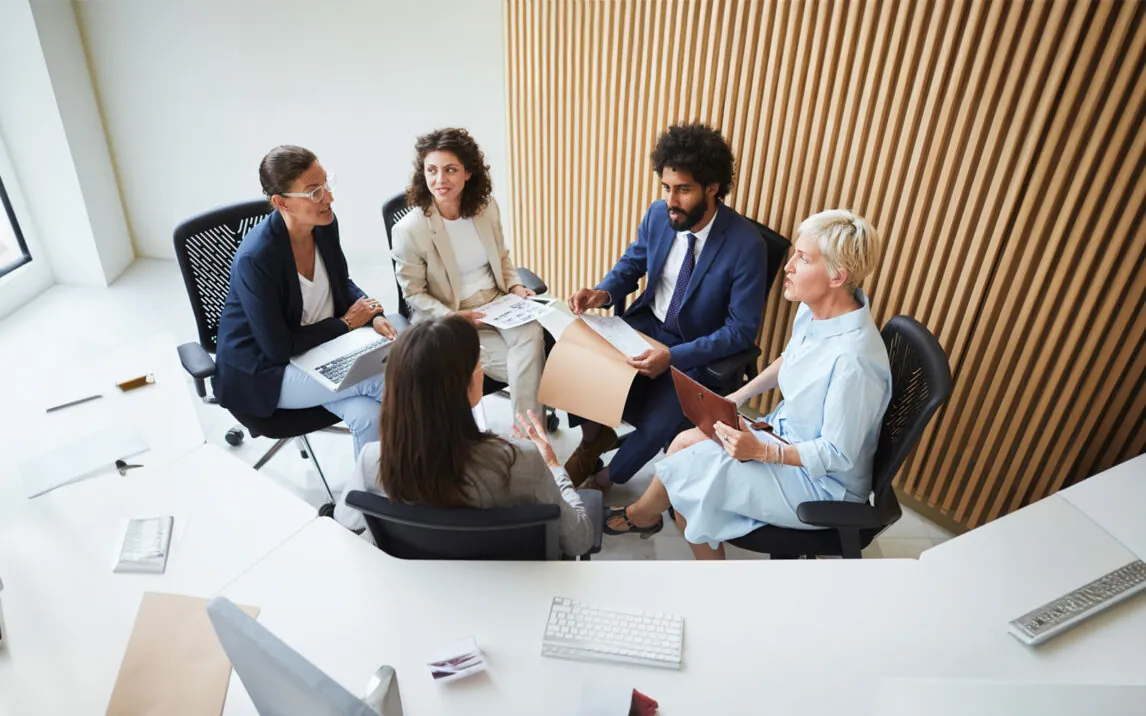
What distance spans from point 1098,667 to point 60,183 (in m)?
5.54

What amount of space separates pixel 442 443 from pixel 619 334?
1.57m

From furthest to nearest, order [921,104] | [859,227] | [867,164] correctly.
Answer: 1. [867,164]
2. [921,104]
3. [859,227]

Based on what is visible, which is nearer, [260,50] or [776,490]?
Result: [776,490]

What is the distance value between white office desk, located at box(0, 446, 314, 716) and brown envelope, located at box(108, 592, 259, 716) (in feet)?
0.11

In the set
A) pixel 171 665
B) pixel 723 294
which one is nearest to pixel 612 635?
pixel 171 665

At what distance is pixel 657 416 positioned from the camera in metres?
3.13

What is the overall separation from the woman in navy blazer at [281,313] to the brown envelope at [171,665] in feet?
3.76

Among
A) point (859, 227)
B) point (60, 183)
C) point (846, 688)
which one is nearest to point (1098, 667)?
point (846, 688)

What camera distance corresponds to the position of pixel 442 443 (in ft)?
5.94

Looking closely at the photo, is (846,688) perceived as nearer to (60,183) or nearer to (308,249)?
(308,249)

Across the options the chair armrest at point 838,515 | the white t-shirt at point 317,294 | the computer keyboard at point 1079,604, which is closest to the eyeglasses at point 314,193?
the white t-shirt at point 317,294

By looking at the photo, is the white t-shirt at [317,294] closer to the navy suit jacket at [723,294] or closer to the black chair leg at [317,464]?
the black chair leg at [317,464]

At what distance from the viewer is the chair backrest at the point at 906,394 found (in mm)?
2130

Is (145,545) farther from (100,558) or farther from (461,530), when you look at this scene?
(461,530)
